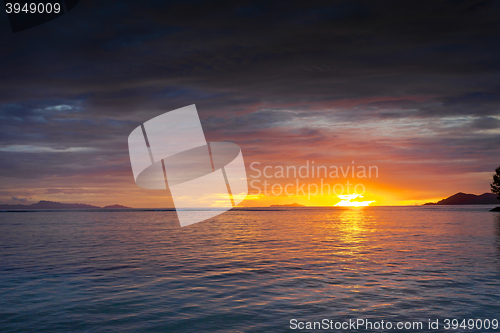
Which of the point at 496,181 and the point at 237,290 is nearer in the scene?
the point at 237,290

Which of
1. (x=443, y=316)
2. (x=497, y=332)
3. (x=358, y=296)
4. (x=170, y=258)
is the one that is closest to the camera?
(x=497, y=332)

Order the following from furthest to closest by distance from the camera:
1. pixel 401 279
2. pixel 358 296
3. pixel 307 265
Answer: pixel 307 265, pixel 401 279, pixel 358 296

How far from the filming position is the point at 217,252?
92.1 ft

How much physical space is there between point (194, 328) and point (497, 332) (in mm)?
9343

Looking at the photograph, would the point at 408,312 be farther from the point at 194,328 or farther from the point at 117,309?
the point at 117,309

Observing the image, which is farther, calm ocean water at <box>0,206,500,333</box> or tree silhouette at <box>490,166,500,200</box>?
tree silhouette at <box>490,166,500,200</box>

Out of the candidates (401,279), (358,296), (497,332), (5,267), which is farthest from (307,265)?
(5,267)

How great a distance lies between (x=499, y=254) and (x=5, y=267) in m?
34.7

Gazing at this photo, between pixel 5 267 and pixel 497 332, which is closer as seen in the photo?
pixel 497 332

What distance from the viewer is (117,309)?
12.5m

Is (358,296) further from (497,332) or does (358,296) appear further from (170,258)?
(170,258)

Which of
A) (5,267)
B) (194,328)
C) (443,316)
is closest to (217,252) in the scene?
(5,267)

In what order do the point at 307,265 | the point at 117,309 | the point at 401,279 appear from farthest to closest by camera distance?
the point at 307,265 → the point at 401,279 → the point at 117,309

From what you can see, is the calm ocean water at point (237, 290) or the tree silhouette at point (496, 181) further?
the tree silhouette at point (496, 181)
